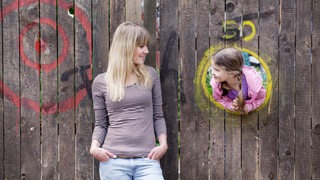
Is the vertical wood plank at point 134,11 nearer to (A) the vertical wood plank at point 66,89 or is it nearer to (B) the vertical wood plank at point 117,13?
(B) the vertical wood plank at point 117,13

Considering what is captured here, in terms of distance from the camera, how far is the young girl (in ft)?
11.7

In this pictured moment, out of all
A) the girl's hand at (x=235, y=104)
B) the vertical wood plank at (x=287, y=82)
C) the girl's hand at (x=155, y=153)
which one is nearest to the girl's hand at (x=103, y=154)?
the girl's hand at (x=155, y=153)

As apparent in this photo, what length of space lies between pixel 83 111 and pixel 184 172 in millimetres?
1017

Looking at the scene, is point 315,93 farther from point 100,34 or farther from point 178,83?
point 100,34

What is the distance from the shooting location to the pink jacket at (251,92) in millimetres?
3578

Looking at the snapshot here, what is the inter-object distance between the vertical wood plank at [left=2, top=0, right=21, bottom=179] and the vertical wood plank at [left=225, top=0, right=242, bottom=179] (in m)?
1.81

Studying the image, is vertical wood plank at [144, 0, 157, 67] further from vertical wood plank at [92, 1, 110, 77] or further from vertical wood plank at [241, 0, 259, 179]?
→ vertical wood plank at [241, 0, 259, 179]

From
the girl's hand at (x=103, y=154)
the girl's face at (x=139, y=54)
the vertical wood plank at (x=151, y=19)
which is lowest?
the girl's hand at (x=103, y=154)

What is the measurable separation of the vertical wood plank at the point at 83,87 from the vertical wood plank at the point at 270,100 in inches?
56.9

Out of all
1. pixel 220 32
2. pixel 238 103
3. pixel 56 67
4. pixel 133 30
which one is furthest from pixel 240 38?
pixel 56 67

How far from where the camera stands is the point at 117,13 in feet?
12.7

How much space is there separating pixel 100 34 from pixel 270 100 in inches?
60.3

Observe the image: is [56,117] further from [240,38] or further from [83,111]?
[240,38]

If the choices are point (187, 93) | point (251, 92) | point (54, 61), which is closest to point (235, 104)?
point (251, 92)
